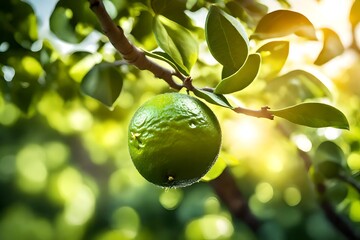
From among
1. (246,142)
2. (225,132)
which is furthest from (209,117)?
(246,142)

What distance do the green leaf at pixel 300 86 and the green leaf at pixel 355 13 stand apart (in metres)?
0.14

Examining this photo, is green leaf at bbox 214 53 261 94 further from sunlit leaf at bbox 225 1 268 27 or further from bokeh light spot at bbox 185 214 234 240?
bokeh light spot at bbox 185 214 234 240

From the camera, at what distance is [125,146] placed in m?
2.99

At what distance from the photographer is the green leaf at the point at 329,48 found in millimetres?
827

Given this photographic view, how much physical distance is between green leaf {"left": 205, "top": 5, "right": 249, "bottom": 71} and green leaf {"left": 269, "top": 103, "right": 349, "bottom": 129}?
3.7 inches

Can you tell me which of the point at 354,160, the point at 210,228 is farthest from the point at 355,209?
the point at 210,228

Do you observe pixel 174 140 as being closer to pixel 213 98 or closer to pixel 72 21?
pixel 213 98

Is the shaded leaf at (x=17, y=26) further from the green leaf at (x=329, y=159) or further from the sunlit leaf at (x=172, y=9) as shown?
the green leaf at (x=329, y=159)

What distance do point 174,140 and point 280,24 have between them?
28cm

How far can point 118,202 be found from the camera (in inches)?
138

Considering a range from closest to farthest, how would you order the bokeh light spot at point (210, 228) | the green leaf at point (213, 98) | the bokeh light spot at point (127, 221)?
the green leaf at point (213, 98) < the bokeh light spot at point (210, 228) < the bokeh light spot at point (127, 221)

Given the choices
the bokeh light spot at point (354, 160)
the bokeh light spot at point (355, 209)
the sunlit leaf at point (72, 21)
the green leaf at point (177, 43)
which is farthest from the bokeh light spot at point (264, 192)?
the green leaf at point (177, 43)

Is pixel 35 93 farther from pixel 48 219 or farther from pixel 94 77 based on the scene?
pixel 48 219

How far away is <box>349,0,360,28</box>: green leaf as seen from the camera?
0.90 meters
